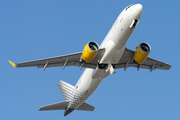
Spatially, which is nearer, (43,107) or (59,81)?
(43,107)

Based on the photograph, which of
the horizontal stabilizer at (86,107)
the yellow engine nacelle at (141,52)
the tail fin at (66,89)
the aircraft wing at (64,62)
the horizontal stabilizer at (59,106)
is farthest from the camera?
the horizontal stabilizer at (86,107)

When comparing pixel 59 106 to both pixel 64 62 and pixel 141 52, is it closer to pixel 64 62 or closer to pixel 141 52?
pixel 64 62

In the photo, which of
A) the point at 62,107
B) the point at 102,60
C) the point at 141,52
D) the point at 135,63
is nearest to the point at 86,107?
the point at 62,107

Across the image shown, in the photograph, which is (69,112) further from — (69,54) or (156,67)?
(156,67)

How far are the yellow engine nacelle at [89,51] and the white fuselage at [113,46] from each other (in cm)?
121

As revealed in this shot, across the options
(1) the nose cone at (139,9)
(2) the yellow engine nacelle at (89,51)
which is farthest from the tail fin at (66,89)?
(1) the nose cone at (139,9)

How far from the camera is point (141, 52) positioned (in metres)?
32.3

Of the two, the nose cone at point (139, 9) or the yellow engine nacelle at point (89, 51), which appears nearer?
the nose cone at point (139, 9)

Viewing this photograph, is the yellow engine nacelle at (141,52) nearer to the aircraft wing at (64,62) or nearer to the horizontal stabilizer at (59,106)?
the aircraft wing at (64,62)

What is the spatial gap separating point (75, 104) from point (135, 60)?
32.9 ft

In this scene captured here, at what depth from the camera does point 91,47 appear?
30.8 meters

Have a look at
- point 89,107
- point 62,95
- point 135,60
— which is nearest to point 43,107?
point 62,95

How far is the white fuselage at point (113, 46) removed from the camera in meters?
29.0

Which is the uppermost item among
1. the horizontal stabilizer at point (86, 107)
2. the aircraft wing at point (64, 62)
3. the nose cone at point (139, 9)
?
the nose cone at point (139, 9)
